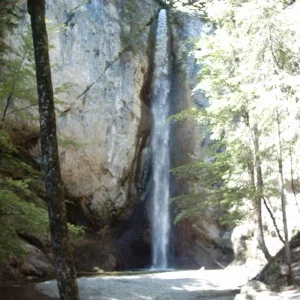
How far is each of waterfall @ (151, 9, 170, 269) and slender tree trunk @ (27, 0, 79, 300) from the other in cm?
1668

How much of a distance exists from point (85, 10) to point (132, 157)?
828cm

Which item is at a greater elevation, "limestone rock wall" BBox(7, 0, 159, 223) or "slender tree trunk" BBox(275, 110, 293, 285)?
"limestone rock wall" BBox(7, 0, 159, 223)

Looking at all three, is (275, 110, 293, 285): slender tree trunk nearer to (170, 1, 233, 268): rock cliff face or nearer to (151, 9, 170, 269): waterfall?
(170, 1, 233, 268): rock cliff face

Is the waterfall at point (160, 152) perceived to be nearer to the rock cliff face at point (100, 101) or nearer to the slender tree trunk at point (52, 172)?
the rock cliff face at point (100, 101)

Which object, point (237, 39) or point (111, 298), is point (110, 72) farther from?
point (111, 298)

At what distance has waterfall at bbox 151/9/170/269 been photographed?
22.4 meters

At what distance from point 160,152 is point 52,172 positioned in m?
17.5

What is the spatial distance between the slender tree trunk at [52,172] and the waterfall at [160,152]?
16676 mm

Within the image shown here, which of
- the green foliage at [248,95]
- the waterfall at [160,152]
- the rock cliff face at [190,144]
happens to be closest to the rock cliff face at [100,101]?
the waterfall at [160,152]

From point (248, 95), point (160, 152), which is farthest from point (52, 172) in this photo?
point (160, 152)

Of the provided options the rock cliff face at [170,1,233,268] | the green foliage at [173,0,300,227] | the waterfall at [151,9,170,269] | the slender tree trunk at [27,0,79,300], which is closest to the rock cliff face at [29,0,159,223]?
the waterfall at [151,9,170,269]

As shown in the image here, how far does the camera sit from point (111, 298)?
995cm

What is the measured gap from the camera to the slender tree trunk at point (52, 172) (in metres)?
5.48

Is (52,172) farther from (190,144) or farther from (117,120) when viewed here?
(190,144)
